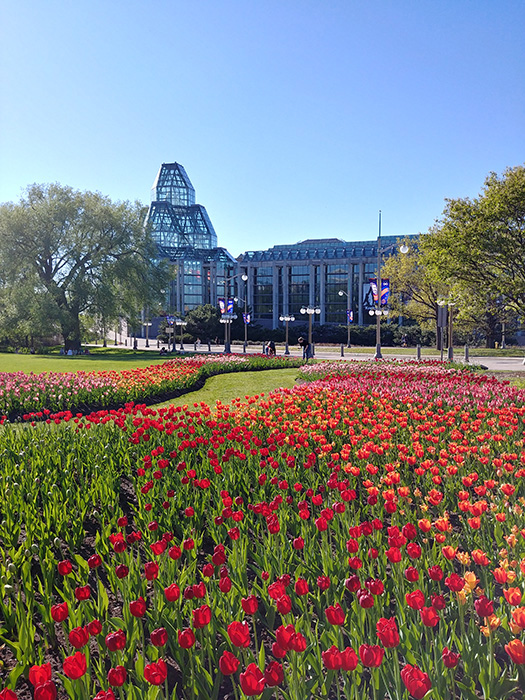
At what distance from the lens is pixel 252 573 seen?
14.2ft

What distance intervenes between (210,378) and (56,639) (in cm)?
1889

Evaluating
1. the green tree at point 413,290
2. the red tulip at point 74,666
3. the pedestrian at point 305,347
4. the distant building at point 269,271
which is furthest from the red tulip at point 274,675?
the distant building at point 269,271

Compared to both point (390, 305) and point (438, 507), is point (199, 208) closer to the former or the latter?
point (390, 305)

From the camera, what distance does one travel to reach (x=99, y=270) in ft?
152

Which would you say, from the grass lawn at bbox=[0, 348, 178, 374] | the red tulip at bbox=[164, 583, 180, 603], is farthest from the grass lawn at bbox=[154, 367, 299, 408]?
the red tulip at bbox=[164, 583, 180, 603]

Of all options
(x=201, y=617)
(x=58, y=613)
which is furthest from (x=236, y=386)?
(x=201, y=617)

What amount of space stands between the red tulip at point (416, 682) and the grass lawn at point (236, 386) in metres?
13.6

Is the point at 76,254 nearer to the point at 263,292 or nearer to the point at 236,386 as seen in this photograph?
the point at 236,386

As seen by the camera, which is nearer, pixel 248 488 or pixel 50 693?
pixel 50 693

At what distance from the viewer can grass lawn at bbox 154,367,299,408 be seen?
1644cm

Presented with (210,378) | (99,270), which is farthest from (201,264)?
(210,378)

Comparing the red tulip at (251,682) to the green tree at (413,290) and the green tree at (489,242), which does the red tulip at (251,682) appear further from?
the green tree at (413,290)

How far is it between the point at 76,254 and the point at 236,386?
105ft

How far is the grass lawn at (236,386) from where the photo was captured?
53.9ft
